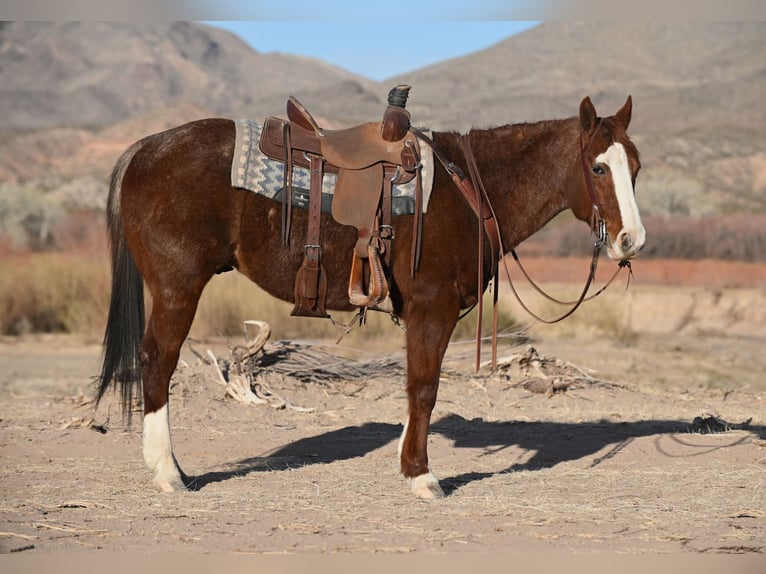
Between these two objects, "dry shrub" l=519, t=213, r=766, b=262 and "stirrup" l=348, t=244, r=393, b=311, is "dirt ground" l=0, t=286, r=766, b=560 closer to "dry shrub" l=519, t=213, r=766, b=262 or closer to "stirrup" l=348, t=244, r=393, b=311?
"stirrup" l=348, t=244, r=393, b=311

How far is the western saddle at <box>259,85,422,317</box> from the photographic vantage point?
664 centimetres

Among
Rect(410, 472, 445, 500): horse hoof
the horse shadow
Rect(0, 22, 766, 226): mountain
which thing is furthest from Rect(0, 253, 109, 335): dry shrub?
Rect(0, 22, 766, 226): mountain

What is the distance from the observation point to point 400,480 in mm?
7262

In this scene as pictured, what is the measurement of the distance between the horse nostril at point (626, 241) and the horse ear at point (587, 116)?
75cm

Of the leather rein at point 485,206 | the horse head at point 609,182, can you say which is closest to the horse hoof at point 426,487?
the leather rein at point 485,206

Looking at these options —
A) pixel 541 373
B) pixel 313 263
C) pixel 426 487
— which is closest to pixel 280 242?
pixel 313 263

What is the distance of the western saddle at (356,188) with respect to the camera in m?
6.64

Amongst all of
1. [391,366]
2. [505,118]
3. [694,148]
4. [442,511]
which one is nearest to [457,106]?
[505,118]

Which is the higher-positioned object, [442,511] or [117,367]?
[117,367]

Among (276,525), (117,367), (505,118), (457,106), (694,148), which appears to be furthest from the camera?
(457,106)

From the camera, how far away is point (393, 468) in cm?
767

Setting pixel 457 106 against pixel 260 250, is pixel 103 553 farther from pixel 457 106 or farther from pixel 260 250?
pixel 457 106

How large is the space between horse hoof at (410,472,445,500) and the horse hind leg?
1.54 metres

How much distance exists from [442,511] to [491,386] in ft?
15.2
